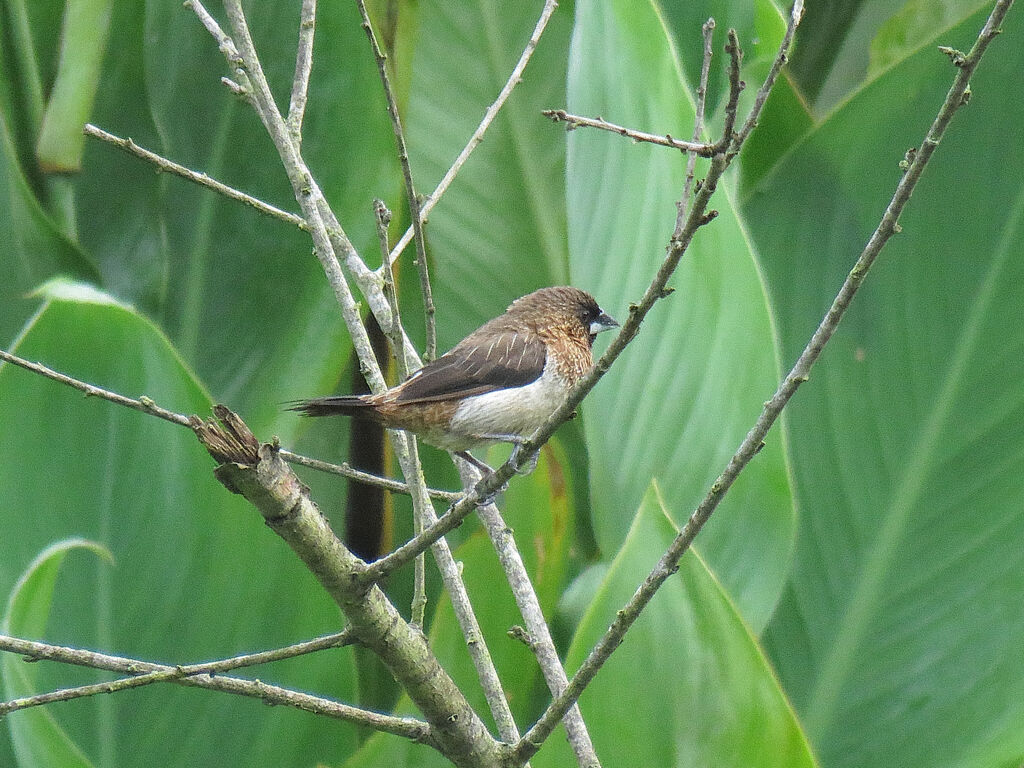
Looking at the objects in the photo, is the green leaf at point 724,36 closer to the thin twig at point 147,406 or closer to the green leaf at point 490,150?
the green leaf at point 490,150

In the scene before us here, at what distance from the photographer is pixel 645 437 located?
2047mm

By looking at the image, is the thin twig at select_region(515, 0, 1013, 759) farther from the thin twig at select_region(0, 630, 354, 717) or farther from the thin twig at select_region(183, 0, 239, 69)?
the thin twig at select_region(183, 0, 239, 69)

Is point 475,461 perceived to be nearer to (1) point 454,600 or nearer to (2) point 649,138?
(1) point 454,600

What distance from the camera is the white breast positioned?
5.86 feet

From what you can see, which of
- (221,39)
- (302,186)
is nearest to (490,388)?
(302,186)

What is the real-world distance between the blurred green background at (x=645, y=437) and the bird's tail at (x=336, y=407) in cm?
40

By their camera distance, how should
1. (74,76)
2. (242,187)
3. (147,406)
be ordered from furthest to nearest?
(242,187) < (74,76) < (147,406)

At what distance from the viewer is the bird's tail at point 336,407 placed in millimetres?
1542

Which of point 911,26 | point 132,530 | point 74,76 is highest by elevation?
point 911,26

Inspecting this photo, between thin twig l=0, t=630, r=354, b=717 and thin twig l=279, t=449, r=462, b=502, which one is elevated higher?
thin twig l=279, t=449, r=462, b=502

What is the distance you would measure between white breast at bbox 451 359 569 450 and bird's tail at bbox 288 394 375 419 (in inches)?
7.0

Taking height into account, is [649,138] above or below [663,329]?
below

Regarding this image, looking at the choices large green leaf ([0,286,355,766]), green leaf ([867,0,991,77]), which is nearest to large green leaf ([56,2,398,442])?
large green leaf ([0,286,355,766])

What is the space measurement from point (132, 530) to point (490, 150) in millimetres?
1449
